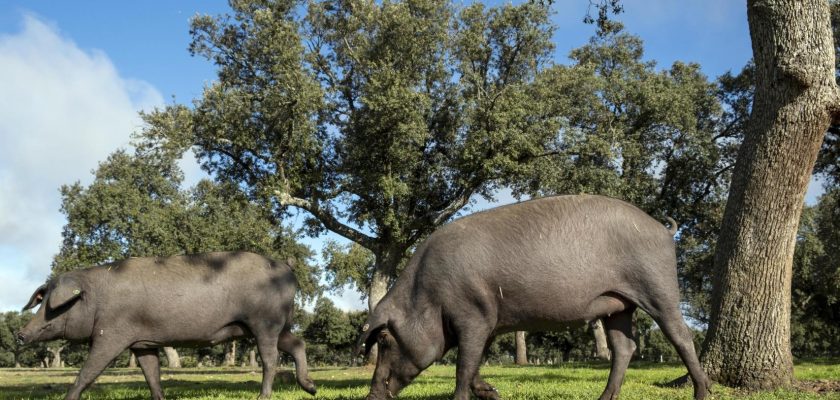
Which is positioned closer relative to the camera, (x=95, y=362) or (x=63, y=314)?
(x=95, y=362)

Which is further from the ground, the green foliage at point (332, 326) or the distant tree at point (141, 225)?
the distant tree at point (141, 225)

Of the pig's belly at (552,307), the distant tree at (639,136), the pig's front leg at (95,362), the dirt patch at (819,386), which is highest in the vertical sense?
the distant tree at (639,136)

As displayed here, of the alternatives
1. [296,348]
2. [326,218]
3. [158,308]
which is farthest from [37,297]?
[326,218]

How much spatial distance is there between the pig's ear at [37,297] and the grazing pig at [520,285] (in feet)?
17.4

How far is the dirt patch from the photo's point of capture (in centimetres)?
903

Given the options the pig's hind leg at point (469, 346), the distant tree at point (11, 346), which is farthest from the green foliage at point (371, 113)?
the distant tree at point (11, 346)

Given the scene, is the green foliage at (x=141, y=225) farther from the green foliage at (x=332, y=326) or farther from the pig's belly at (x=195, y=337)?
the green foliage at (x=332, y=326)

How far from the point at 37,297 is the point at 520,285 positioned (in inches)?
277

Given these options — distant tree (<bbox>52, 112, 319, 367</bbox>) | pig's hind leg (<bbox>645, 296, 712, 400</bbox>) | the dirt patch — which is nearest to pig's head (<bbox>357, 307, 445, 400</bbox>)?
pig's hind leg (<bbox>645, 296, 712, 400</bbox>)

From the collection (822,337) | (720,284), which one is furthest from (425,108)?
(822,337)

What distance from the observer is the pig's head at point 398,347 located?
6.27 metres

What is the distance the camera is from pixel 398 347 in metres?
6.39

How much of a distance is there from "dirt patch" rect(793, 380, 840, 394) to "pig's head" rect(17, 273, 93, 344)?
9991 mm

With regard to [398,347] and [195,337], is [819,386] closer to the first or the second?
[398,347]
